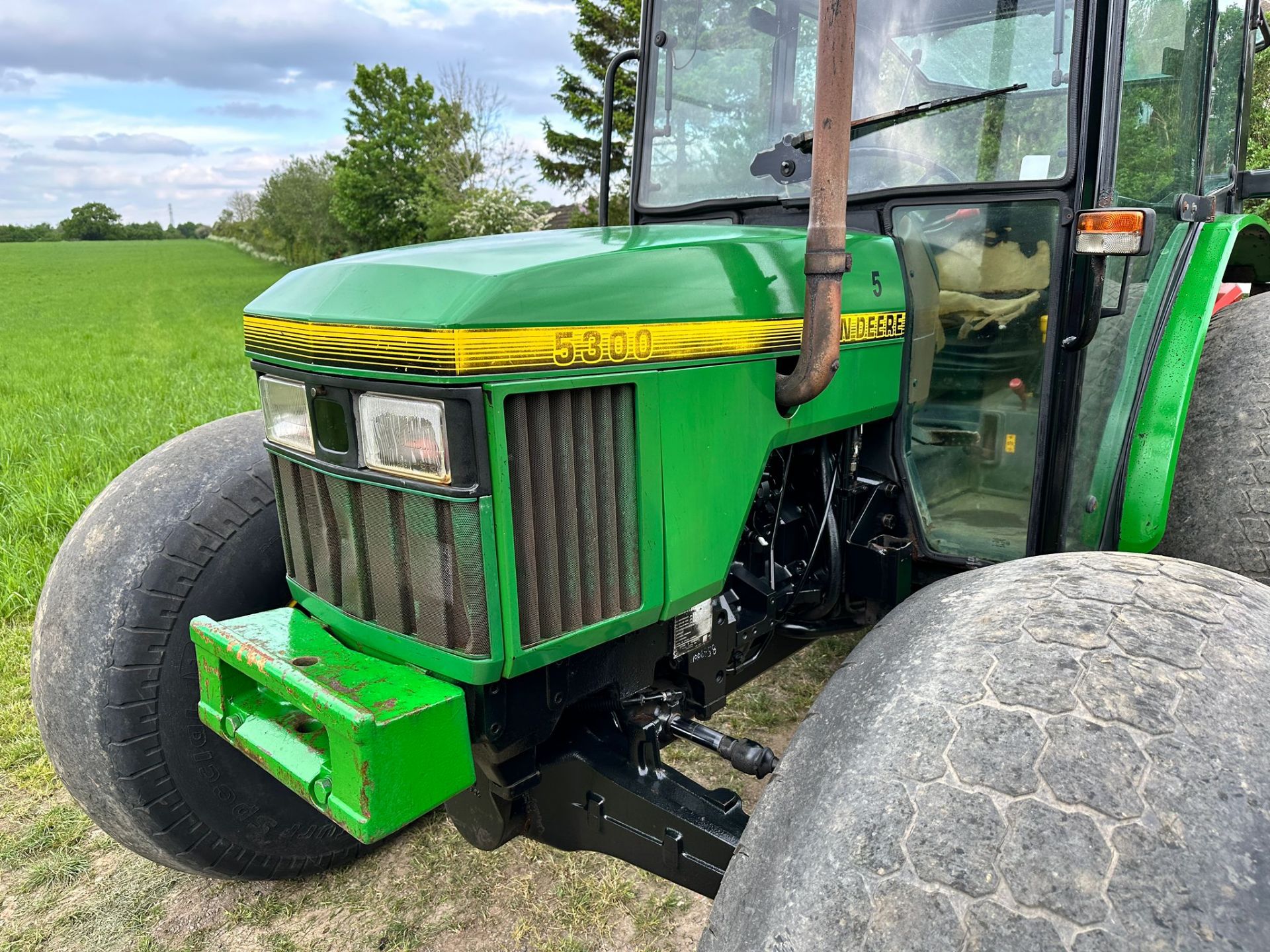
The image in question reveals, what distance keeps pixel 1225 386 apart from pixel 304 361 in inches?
93.3

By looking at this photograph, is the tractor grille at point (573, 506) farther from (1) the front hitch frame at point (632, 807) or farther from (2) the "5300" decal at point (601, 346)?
(1) the front hitch frame at point (632, 807)

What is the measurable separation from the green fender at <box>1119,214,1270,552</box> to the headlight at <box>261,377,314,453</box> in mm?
1980

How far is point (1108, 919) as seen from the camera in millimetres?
1124

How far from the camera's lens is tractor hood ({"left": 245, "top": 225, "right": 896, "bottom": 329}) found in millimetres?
1553

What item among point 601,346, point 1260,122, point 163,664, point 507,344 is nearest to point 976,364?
point 601,346

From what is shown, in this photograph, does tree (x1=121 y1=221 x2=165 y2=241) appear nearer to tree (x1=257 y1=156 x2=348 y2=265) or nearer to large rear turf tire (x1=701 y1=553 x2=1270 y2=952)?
tree (x1=257 y1=156 x2=348 y2=265)

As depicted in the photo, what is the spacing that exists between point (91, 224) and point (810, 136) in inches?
4079

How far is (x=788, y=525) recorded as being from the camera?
242 centimetres

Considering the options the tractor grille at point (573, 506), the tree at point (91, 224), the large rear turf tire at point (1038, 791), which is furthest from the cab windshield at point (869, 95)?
the tree at point (91, 224)

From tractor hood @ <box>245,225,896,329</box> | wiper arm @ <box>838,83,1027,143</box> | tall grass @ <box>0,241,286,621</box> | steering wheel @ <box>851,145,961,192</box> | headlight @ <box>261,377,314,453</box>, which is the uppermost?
wiper arm @ <box>838,83,1027,143</box>

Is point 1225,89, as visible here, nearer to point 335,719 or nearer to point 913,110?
point 913,110

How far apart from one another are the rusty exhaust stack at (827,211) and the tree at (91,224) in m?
101

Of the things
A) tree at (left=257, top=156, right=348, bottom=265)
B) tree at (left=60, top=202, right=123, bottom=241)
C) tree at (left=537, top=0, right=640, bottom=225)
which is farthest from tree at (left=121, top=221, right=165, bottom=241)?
tree at (left=537, top=0, right=640, bottom=225)

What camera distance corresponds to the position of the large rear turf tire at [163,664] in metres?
2.22
